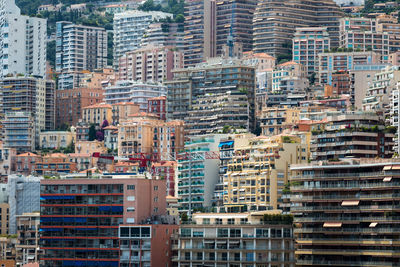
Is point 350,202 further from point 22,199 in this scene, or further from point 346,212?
point 22,199

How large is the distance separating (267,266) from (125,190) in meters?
17.8

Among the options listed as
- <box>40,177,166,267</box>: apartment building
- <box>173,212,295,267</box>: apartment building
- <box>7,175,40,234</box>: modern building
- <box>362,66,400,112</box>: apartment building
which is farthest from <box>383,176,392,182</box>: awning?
<box>7,175,40,234</box>: modern building

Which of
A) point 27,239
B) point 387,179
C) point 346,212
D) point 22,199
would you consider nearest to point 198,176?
point 22,199

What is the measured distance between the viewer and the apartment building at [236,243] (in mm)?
127625

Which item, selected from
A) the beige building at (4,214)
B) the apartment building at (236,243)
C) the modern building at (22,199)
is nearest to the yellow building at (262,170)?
the apartment building at (236,243)

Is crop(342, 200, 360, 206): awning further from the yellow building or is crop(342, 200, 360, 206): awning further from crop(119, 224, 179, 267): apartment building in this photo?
the yellow building

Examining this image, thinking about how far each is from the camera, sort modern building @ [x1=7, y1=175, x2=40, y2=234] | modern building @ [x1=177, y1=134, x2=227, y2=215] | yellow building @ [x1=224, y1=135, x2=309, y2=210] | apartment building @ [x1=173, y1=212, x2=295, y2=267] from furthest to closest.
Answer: modern building @ [x1=7, y1=175, x2=40, y2=234]
modern building @ [x1=177, y1=134, x2=227, y2=215]
yellow building @ [x1=224, y1=135, x2=309, y2=210]
apartment building @ [x1=173, y1=212, x2=295, y2=267]

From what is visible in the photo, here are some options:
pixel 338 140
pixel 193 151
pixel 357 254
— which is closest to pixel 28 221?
pixel 193 151

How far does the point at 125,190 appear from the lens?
5281 inches

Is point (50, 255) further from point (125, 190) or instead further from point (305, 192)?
point (305, 192)

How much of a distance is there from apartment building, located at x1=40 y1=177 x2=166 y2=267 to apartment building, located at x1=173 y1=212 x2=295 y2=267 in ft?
19.8

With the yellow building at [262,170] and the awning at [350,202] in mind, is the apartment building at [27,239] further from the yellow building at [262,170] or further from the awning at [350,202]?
the awning at [350,202]

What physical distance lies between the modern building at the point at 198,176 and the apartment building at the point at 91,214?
118 feet

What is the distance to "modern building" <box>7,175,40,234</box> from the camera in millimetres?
183125
